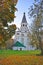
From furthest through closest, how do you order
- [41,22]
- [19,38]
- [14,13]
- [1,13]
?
[19,38]
[41,22]
[14,13]
[1,13]

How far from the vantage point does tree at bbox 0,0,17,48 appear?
33.3m

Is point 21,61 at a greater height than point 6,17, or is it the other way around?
point 6,17

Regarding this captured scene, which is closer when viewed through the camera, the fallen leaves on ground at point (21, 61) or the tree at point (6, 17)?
the fallen leaves on ground at point (21, 61)

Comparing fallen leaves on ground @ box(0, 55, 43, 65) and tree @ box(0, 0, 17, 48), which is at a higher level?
tree @ box(0, 0, 17, 48)

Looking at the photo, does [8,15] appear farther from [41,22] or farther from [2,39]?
[41,22]

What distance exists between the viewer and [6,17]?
34.0 metres

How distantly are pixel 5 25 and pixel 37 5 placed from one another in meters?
4.99

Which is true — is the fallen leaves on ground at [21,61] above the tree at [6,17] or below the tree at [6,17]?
below

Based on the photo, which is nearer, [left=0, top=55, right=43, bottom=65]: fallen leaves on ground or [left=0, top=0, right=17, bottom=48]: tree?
[left=0, top=55, right=43, bottom=65]: fallen leaves on ground

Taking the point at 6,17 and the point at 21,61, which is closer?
the point at 21,61

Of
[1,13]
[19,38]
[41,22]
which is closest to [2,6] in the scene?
[1,13]

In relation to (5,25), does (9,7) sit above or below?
above

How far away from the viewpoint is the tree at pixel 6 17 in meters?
33.3

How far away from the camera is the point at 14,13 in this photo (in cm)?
3562
